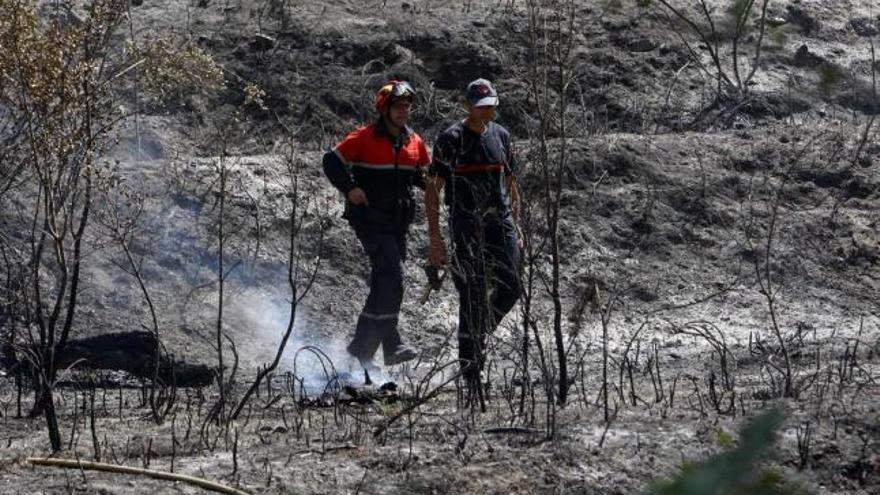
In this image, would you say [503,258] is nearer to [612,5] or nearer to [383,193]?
[383,193]

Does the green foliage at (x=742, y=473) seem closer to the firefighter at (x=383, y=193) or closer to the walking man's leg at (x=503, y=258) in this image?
the walking man's leg at (x=503, y=258)

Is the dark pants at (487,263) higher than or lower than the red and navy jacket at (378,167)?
lower

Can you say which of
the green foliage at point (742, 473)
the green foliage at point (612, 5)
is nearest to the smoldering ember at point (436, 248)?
the green foliage at point (742, 473)

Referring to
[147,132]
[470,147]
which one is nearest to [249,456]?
[470,147]

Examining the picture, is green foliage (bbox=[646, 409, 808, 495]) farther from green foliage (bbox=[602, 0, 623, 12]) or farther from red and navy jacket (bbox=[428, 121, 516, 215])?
green foliage (bbox=[602, 0, 623, 12])

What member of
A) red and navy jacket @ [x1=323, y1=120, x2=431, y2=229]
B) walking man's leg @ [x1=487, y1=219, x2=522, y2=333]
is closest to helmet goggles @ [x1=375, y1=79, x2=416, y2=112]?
red and navy jacket @ [x1=323, y1=120, x2=431, y2=229]

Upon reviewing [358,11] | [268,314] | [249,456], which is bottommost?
[249,456]

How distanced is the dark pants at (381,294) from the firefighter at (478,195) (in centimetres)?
67

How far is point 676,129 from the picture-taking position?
498 inches

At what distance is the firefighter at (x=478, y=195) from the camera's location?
7.32 metres

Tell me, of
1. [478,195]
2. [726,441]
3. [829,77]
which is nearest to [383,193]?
[478,195]

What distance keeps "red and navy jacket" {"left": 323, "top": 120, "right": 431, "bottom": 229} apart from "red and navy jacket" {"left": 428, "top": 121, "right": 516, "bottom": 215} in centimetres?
56

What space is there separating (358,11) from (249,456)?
8.63 meters

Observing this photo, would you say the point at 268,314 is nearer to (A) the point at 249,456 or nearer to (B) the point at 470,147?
(B) the point at 470,147
